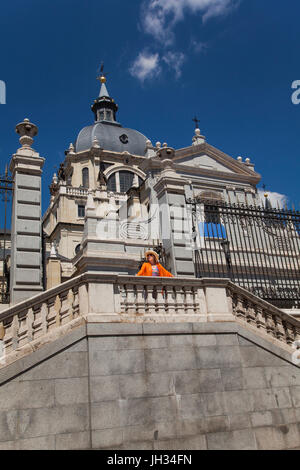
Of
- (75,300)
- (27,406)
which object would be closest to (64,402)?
(27,406)

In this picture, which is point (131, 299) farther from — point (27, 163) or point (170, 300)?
point (27, 163)

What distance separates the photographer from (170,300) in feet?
29.7

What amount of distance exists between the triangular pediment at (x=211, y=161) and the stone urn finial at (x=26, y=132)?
19082 mm

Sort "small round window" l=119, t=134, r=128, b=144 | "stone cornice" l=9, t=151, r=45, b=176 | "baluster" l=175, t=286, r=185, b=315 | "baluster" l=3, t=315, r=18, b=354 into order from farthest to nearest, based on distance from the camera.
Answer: "small round window" l=119, t=134, r=128, b=144 < "stone cornice" l=9, t=151, r=45, b=176 < "baluster" l=175, t=286, r=185, b=315 < "baluster" l=3, t=315, r=18, b=354

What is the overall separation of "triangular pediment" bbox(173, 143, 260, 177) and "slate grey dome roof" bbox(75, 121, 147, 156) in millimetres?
26812

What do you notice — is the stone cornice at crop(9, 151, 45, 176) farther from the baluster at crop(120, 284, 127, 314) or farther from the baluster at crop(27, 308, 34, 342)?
the baluster at crop(27, 308, 34, 342)

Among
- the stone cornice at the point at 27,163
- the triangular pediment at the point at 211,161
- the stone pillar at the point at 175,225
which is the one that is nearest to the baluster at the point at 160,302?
the stone pillar at the point at 175,225

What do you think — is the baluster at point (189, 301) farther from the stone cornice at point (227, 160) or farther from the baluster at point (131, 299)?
the stone cornice at point (227, 160)

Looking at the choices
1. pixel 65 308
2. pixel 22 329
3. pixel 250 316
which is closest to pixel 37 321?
pixel 22 329

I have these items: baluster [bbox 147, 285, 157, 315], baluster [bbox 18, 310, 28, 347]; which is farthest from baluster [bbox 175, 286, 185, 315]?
baluster [bbox 18, 310, 28, 347]

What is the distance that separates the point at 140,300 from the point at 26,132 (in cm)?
716

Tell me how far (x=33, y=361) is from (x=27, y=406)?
29.0 inches

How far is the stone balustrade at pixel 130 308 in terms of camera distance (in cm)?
778

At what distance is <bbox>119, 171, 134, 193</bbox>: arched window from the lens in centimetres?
5348
